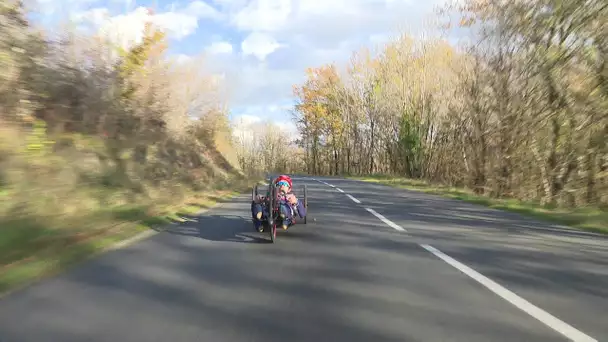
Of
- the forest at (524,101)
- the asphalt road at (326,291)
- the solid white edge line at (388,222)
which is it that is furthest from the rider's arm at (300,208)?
the forest at (524,101)

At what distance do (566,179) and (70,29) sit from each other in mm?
19420

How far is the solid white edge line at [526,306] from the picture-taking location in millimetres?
4903

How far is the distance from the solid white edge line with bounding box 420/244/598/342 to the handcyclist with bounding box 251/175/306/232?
3.63 meters

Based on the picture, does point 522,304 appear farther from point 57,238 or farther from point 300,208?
point 57,238

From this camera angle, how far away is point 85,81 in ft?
57.5

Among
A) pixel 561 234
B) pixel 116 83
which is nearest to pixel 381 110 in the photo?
pixel 116 83

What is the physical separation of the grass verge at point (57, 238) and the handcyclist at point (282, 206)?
2584 mm

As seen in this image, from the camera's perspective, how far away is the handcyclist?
10.9 meters

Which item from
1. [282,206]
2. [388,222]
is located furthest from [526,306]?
[388,222]

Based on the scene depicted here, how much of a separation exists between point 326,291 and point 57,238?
17.2ft

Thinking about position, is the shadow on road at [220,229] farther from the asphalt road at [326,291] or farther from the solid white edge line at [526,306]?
the solid white edge line at [526,306]

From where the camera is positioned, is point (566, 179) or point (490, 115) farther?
point (490, 115)

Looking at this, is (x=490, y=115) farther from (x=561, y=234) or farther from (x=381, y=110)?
(x=381, y=110)

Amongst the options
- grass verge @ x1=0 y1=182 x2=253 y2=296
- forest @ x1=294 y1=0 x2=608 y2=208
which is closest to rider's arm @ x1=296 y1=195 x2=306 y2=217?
grass verge @ x1=0 y1=182 x2=253 y2=296
